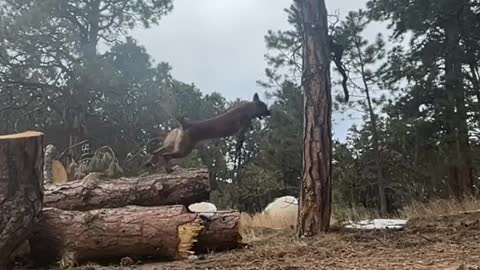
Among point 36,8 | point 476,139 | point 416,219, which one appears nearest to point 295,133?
point 476,139

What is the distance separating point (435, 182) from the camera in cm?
1101

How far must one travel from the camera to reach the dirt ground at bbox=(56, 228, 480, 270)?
407 centimetres

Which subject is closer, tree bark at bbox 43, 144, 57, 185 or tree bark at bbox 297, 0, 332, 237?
tree bark at bbox 297, 0, 332, 237

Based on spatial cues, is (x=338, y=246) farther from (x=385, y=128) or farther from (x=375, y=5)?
(x=375, y=5)

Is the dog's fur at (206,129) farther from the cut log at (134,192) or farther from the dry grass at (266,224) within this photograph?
the dry grass at (266,224)

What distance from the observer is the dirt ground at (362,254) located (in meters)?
4.07

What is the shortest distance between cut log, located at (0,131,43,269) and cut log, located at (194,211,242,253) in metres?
1.86

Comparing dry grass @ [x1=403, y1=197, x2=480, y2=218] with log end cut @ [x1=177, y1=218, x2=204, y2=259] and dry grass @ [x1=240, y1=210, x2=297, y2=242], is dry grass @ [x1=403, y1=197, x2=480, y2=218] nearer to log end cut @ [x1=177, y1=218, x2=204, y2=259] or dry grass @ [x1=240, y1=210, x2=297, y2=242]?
dry grass @ [x1=240, y1=210, x2=297, y2=242]

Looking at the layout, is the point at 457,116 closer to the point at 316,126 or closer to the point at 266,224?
the point at 266,224

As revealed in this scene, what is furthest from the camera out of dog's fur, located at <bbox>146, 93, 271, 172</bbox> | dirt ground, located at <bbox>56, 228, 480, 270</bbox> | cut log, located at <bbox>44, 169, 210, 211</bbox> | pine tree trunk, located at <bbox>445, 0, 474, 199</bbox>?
pine tree trunk, located at <bbox>445, 0, 474, 199</bbox>

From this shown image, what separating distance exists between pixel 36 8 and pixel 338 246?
1296 centimetres

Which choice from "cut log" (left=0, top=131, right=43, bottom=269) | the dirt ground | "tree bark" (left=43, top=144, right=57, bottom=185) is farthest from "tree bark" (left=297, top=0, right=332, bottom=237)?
"tree bark" (left=43, top=144, right=57, bottom=185)

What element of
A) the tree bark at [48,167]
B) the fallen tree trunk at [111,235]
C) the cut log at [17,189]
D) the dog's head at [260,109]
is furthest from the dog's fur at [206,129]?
the cut log at [17,189]

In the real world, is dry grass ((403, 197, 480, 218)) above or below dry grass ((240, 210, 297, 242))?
above
